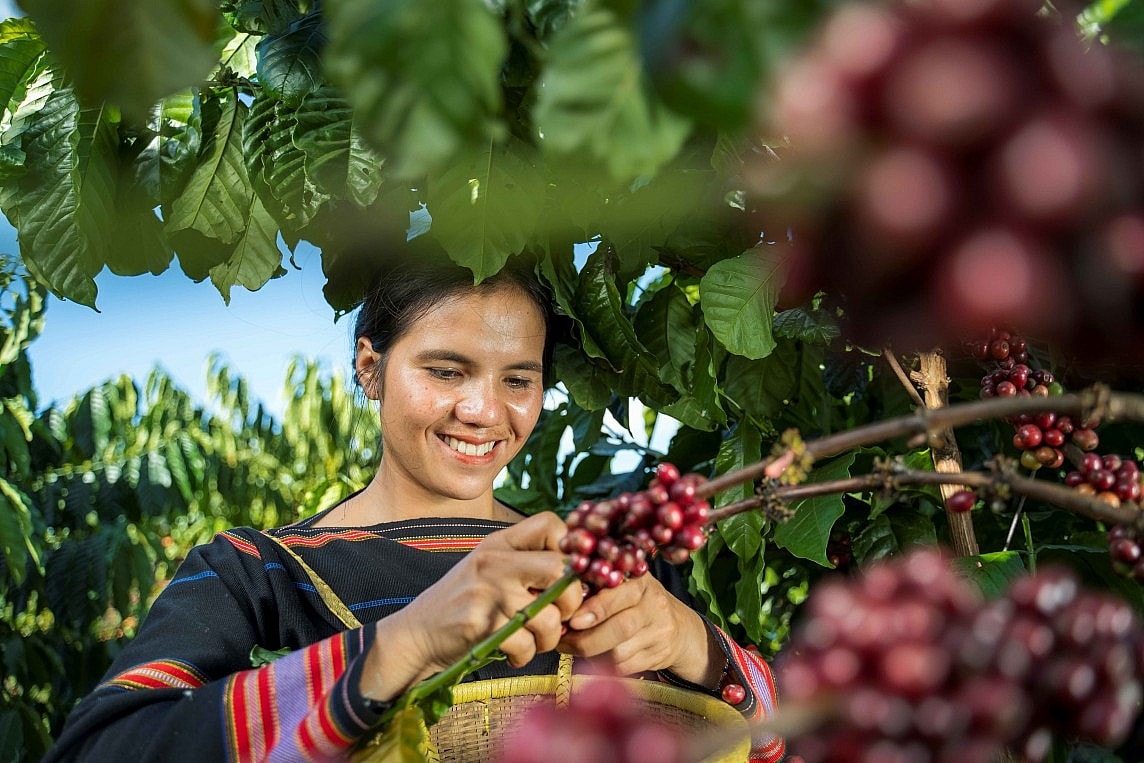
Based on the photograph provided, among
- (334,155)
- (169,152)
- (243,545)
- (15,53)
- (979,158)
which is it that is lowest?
(243,545)

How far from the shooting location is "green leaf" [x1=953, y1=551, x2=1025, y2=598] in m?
0.82

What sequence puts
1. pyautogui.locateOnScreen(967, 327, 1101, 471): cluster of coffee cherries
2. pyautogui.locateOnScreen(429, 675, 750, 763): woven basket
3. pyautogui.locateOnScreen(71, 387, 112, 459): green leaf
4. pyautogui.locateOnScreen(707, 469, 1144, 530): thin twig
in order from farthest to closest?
pyautogui.locateOnScreen(71, 387, 112, 459): green leaf, pyautogui.locateOnScreen(429, 675, 750, 763): woven basket, pyautogui.locateOnScreen(967, 327, 1101, 471): cluster of coffee cherries, pyautogui.locateOnScreen(707, 469, 1144, 530): thin twig

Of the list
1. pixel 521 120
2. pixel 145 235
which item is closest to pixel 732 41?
pixel 521 120

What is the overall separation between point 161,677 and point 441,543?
0.42 meters

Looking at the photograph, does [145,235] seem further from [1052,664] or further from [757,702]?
[1052,664]

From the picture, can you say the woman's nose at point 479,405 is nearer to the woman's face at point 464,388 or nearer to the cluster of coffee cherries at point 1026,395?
the woman's face at point 464,388

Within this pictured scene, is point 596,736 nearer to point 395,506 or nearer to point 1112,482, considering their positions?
point 1112,482

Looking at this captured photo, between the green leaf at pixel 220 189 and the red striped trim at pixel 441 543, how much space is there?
1.45 feet

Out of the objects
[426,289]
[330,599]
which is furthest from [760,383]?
[330,599]

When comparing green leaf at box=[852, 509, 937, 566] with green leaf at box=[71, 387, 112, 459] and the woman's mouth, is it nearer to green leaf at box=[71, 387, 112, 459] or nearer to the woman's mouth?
the woman's mouth

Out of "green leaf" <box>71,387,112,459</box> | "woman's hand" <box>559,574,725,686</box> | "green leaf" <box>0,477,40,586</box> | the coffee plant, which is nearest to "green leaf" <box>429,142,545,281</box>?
the coffee plant

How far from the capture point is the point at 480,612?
71 centimetres

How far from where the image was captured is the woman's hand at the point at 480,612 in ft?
2.26

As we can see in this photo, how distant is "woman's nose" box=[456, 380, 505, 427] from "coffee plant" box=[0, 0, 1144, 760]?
125 millimetres
